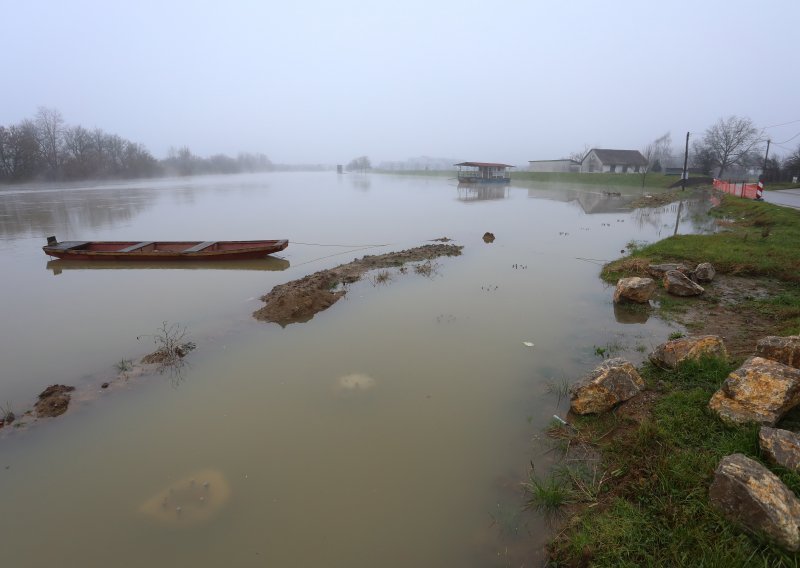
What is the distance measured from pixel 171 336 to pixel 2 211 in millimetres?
40505

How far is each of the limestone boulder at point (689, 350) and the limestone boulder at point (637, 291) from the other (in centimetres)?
377

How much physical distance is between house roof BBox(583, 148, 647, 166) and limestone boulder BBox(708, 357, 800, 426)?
274 ft

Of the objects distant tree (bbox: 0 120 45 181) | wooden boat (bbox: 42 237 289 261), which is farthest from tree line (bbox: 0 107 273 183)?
wooden boat (bbox: 42 237 289 261)

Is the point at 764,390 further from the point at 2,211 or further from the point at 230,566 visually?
the point at 2,211

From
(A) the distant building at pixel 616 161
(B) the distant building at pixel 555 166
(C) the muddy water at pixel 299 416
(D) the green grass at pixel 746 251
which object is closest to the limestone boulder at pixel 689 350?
(C) the muddy water at pixel 299 416

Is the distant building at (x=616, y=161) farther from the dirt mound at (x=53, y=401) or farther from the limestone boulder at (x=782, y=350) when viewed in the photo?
the dirt mound at (x=53, y=401)

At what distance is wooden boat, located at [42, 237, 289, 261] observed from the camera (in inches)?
625

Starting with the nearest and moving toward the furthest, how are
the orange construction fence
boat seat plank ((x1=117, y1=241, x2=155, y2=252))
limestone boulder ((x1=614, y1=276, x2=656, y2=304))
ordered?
limestone boulder ((x1=614, y1=276, x2=656, y2=304))
boat seat plank ((x1=117, y1=241, x2=155, y2=252))
the orange construction fence

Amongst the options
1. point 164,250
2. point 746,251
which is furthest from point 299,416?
point 746,251

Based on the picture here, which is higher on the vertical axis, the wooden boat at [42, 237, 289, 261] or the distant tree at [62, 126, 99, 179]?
the distant tree at [62, 126, 99, 179]

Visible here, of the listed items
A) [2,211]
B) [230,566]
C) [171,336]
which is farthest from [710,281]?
[2,211]

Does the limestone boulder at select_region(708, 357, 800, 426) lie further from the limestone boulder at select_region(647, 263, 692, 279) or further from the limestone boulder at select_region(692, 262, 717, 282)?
the limestone boulder at select_region(647, 263, 692, 279)

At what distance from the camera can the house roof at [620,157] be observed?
77.2m

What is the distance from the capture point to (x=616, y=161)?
254ft
